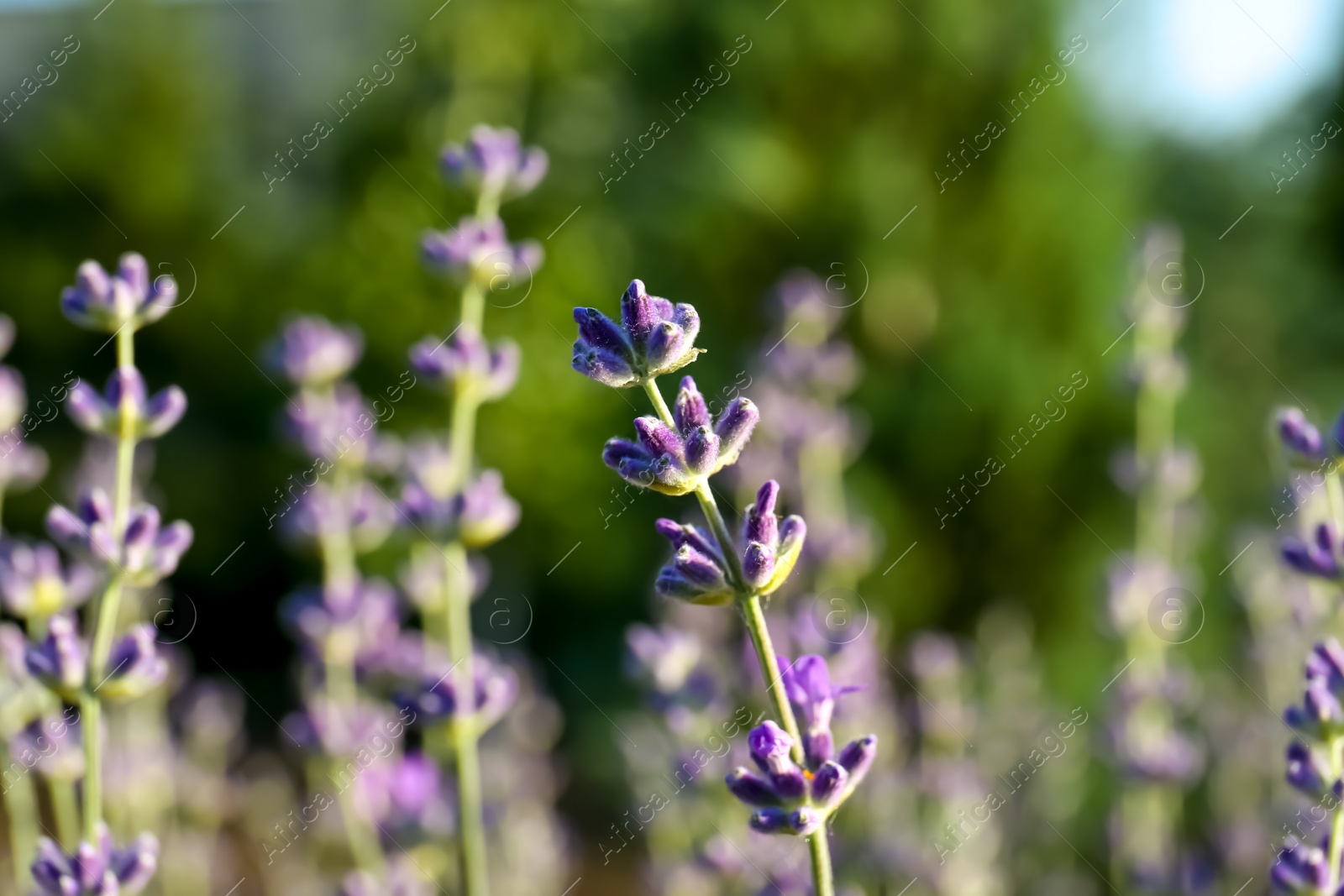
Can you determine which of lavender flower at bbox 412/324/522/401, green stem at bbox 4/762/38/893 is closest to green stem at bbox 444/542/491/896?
lavender flower at bbox 412/324/522/401

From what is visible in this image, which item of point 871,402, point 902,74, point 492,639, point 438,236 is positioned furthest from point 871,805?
point 492,639

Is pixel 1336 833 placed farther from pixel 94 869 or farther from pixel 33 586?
pixel 33 586

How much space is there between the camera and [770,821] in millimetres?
1149

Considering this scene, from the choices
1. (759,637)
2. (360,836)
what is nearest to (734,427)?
Answer: (759,637)

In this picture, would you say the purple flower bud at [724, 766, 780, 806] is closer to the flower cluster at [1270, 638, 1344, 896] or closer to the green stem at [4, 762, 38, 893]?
the flower cluster at [1270, 638, 1344, 896]

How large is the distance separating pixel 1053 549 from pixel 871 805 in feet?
13.9

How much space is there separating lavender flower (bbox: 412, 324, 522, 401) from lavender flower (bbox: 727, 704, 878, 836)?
112 centimetres

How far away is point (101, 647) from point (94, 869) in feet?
0.96

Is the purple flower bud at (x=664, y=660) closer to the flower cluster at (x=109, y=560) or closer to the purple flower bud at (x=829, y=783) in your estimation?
the flower cluster at (x=109, y=560)

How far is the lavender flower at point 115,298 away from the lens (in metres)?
1.73

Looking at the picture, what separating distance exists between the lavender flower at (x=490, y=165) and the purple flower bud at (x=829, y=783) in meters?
1.36

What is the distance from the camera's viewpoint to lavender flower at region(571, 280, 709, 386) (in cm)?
121

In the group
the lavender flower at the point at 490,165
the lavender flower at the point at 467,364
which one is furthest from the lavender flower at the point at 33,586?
the lavender flower at the point at 490,165

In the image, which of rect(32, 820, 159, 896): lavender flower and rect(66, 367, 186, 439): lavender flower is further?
rect(66, 367, 186, 439): lavender flower
